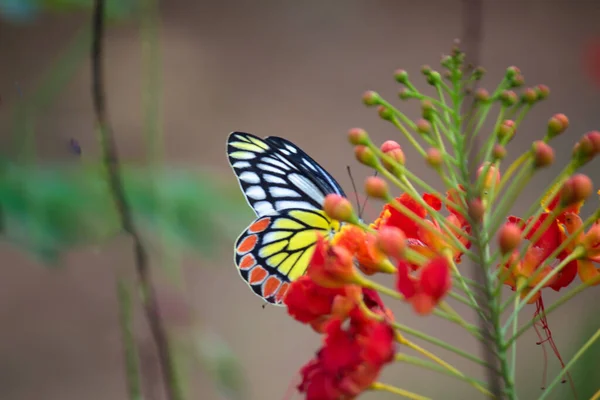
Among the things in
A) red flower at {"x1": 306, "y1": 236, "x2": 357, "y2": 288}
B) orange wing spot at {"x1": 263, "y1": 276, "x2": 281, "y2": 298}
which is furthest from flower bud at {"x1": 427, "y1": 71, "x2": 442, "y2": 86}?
orange wing spot at {"x1": 263, "y1": 276, "x2": 281, "y2": 298}

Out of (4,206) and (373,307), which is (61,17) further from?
(373,307)

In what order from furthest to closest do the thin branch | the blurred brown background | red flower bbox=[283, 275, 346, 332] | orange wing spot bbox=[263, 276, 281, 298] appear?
1. the blurred brown background
2. orange wing spot bbox=[263, 276, 281, 298]
3. red flower bbox=[283, 275, 346, 332]
4. the thin branch

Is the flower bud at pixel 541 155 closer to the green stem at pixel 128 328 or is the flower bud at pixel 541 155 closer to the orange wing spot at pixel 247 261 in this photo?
the green stem at pixel 128 328

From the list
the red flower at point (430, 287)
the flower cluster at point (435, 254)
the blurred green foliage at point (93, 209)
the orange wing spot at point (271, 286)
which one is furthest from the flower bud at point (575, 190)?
the blurred green foliage at point (93, 209)

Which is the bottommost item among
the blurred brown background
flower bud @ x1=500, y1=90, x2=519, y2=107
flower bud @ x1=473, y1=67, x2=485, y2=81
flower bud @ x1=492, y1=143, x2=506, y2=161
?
the blurred brown background

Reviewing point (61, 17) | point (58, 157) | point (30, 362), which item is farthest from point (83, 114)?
point (30, 362)

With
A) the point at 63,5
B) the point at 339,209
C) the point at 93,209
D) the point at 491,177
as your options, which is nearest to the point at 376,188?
the point at 339,209

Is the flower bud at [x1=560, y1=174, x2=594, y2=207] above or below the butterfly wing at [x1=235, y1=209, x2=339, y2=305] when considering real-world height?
above

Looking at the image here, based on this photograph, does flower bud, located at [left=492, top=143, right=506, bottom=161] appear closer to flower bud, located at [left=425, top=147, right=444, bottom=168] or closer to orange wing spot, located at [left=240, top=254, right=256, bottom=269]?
flower bud, located at [left=425, top=147, right=444, bottom=168]
